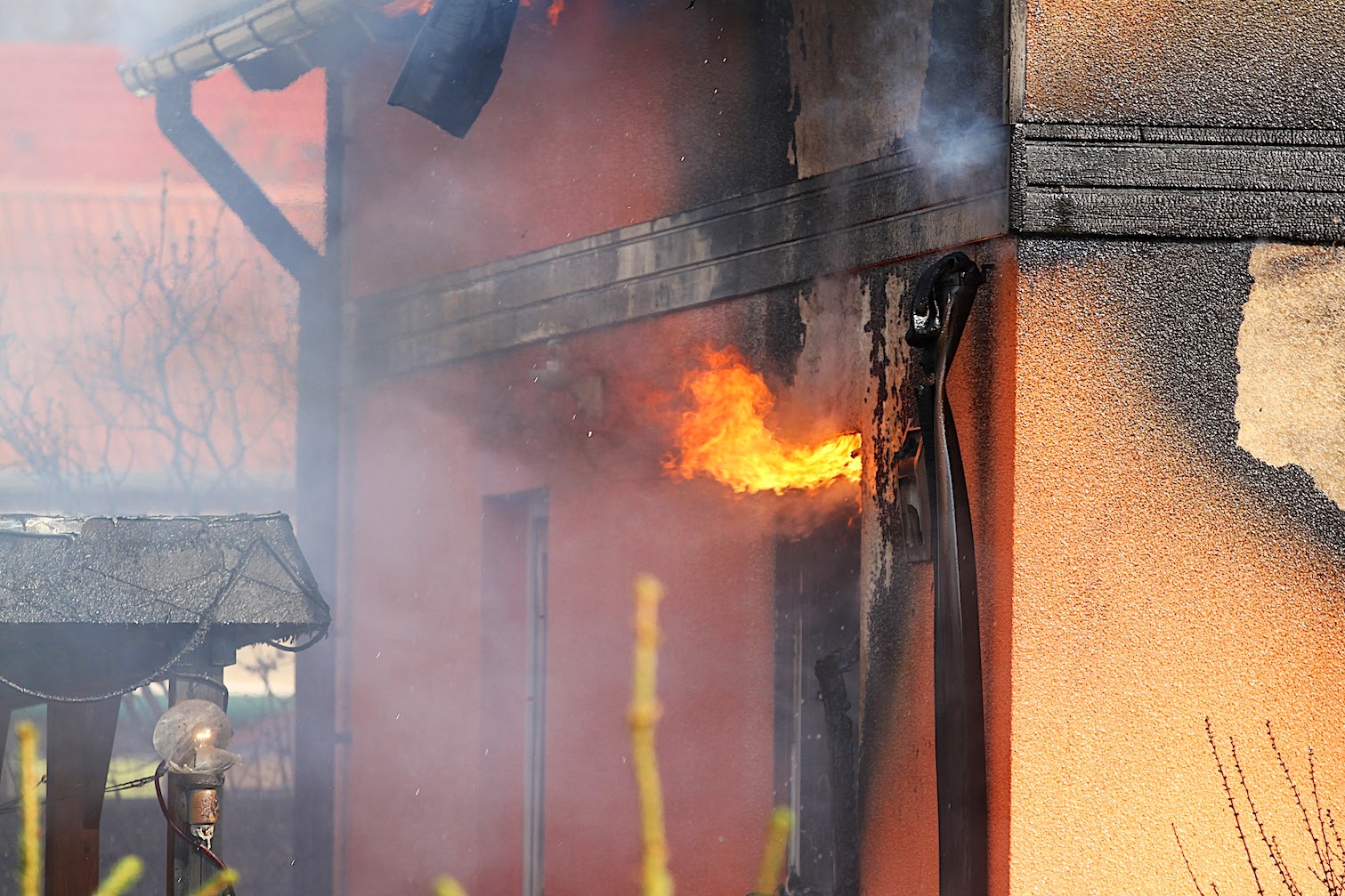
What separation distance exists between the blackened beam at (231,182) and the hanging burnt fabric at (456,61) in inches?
92.4

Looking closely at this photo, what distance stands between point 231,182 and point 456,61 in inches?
136

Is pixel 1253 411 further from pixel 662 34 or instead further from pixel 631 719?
pixel 631 719

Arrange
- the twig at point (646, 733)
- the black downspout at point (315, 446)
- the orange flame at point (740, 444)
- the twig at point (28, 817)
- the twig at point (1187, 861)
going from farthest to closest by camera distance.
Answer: the black downspout at point (315, 446) → the orange flame at point (740, 444) → the twig at point (1187, 861) → the twig at point (28, 817) → the twig at point (646, 733)

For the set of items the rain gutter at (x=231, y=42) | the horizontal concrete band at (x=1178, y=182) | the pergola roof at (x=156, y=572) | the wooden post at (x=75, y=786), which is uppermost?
the rain gutter at (x=231, y=42)

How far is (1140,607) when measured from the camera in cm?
443

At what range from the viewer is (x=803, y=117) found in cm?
569

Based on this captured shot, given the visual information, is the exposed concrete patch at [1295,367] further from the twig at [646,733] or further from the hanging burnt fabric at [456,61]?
the twig at [646,733]

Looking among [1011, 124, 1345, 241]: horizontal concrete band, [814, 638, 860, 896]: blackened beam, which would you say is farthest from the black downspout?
[1011, 124, 1345, 241]: horizontal concrete band

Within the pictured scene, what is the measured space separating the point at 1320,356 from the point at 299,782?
6673 mm

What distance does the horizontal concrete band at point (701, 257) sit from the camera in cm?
483

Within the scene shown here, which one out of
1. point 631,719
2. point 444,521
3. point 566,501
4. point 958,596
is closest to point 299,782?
point 444,521

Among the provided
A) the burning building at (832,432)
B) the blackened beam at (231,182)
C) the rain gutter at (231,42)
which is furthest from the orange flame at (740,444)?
the blackened beam at (231,182)

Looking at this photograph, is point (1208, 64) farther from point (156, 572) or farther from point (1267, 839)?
point (156, 572)

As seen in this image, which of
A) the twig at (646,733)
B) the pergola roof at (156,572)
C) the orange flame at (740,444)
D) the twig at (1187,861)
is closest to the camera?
the twig at (646,733)
